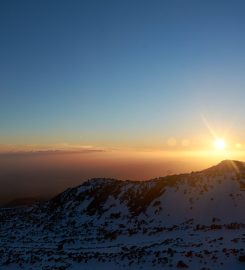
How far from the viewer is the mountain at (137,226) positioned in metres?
23.2

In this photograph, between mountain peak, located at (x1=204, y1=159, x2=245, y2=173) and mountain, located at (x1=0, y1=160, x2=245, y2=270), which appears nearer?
mountain, located at (x1=0, y1=160, x2=245, y2=270)

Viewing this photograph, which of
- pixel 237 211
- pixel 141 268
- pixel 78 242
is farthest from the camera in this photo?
pixel 237 211

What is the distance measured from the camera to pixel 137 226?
41.1 m

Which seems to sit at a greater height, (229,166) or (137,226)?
(229,166)

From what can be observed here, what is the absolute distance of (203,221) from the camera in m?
38.6

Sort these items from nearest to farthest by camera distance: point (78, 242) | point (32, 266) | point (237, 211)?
point (32, 266) < point (78, 242) < point (237, 211)

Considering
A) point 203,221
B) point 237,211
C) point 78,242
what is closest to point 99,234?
point 78,242

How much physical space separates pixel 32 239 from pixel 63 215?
11593mm

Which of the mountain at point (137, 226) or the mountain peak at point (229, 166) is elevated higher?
the mountain peak at point (229, 166)

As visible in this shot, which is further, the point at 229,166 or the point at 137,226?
the point at 229,166

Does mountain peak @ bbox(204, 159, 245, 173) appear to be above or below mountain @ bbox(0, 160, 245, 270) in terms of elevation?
above

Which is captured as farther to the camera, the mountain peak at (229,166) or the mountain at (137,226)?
the mountain peak at (229,166)

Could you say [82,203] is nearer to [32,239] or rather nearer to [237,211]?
[32,239]

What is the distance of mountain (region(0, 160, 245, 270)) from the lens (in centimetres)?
2325
